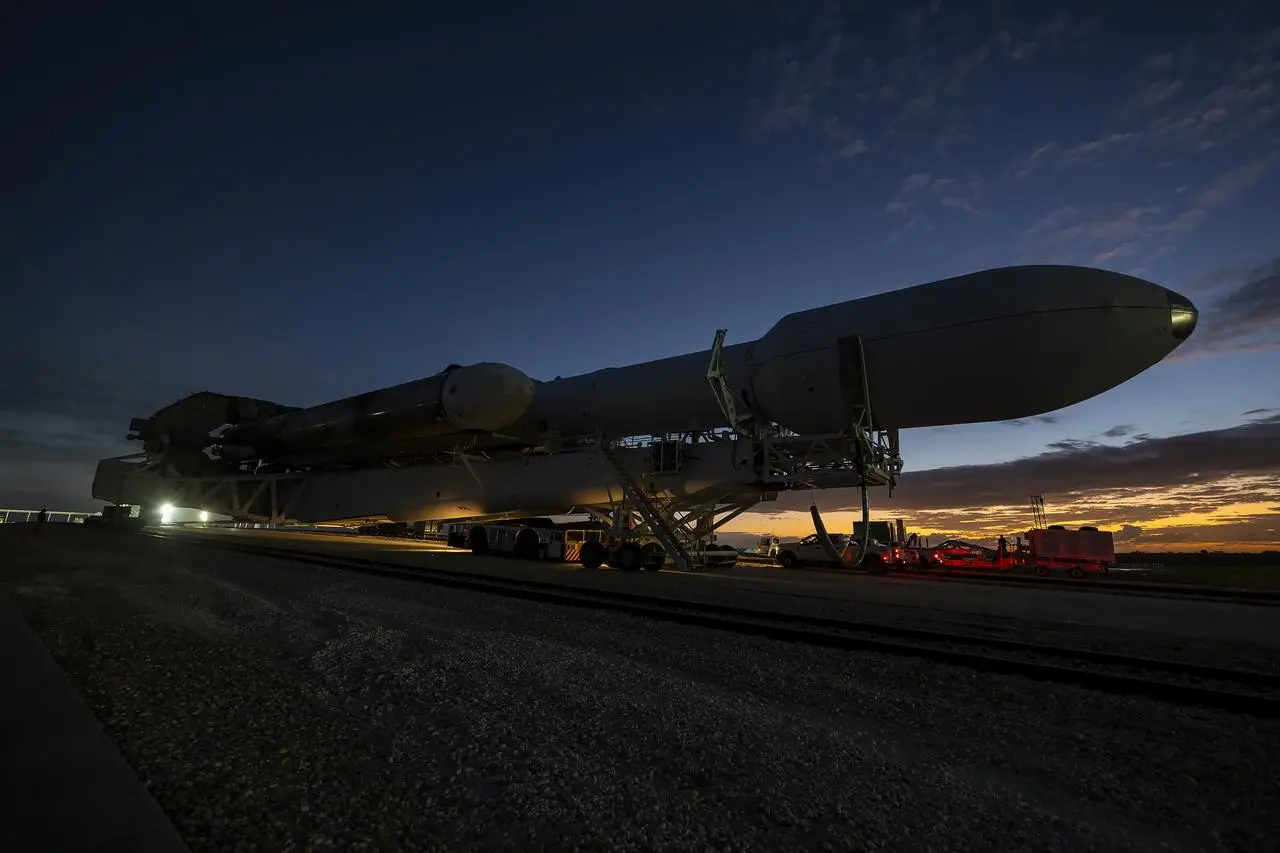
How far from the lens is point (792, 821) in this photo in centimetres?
215

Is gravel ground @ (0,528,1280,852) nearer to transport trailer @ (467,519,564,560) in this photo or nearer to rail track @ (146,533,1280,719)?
rail track @ (146,533,1280,719)

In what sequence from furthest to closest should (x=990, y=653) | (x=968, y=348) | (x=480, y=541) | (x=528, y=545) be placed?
(x=480, y=541)
(x=528, y=545)
(x=968, y=348)
(x=990, y=653)

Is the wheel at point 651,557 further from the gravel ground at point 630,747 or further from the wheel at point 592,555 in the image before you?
the gravel ground at point 630,747

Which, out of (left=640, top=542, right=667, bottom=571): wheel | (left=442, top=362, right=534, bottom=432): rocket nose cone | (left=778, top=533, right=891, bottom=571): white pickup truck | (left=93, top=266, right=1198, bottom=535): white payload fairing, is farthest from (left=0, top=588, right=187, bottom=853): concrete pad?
(left=778, top=533, right=891, bottom=571): white pickup truck

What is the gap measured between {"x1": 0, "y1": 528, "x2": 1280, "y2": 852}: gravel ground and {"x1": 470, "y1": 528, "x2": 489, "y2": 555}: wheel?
14211 millimetres

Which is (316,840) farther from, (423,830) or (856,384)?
(856,384)

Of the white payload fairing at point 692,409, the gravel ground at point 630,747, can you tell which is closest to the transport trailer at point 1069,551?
the white payload fairing at point 692,409

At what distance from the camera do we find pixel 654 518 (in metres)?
13.9

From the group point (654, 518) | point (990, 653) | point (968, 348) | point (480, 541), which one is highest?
point (968, 348)

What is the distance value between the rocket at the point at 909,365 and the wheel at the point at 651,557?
3.07 meters

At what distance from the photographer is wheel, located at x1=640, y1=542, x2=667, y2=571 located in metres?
14.3

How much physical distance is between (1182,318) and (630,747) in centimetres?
1052

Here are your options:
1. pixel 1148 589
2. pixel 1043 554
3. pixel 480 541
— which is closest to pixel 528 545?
pixel 480 541

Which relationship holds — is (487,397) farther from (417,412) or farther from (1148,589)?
(1148,589)
